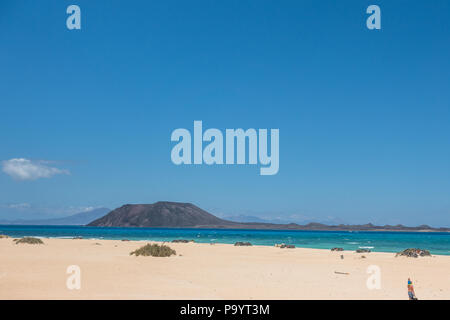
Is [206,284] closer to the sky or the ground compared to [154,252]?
closer to the sky

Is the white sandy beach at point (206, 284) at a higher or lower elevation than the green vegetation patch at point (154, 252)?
higher

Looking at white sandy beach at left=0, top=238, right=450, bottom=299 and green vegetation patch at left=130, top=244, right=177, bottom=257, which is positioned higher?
white sandy beach at left=0, top=238, right=450, bottom=299

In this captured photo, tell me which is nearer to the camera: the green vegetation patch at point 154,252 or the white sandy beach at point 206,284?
the white sandy beach at point 206,284

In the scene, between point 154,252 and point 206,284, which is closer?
point 206,284

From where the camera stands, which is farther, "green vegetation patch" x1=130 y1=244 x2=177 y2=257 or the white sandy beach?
"green vegetation patch" x1=130 y1=244 x2=177 y2=257
